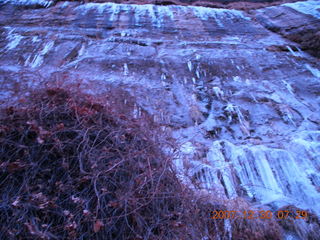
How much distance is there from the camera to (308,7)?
5.96 m

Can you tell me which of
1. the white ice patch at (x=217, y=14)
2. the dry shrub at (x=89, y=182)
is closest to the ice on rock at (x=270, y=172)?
the dry shrub at (x=89, y=182)

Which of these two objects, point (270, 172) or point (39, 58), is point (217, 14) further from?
point (270, 172)

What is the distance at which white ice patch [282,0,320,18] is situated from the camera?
5.68 metres

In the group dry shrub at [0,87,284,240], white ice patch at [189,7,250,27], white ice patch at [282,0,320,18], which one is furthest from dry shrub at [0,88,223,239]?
white ice patch at [282,0,320,18]

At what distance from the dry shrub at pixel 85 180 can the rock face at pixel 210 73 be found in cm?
65

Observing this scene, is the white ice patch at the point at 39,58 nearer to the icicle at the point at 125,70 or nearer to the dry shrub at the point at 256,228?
the icicle at the point at 125,70

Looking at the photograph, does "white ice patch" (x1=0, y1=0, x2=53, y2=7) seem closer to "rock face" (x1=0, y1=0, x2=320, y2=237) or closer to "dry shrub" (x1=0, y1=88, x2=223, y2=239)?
"rock face" (x1=0, y1=0, x2=320, y2=237)

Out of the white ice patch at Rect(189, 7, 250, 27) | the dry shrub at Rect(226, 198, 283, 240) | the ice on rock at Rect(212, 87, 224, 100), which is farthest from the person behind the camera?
the white ice patch at Rect(189, 7, 250, 27)

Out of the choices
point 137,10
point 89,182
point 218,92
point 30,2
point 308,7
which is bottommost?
point 218,92

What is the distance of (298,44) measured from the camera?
17.4 ft

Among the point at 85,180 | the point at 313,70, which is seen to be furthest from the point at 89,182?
the point at 313,70

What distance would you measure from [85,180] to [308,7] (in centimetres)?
669
